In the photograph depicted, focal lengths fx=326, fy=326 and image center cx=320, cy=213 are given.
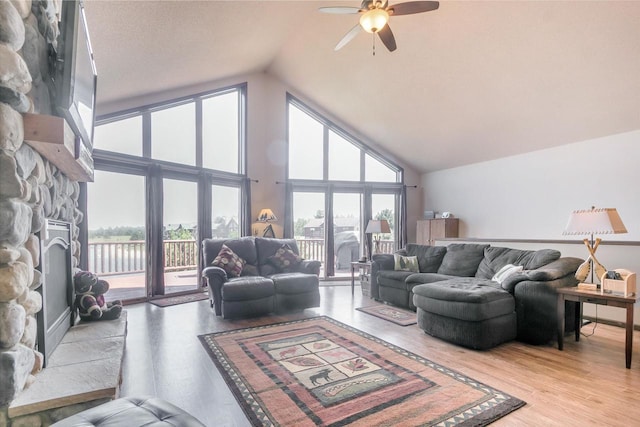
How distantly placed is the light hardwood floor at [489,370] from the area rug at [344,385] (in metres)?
0.12

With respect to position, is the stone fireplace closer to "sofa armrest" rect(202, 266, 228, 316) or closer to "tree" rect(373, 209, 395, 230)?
"sofa armrest" rect(202, 266, 228, 316)

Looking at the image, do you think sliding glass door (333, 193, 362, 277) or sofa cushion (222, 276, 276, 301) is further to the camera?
sliding glass door (333, 193, 362, 277)

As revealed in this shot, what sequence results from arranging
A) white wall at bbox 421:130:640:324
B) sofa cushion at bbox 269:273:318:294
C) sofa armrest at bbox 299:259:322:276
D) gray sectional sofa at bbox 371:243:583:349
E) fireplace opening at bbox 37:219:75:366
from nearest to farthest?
fireplace opening at bbox 37:219:75:366, gray sectional sofa at bbox 371:243:583:349, sofa cushion at bbox 269:273:318:294, white wall at bbox 421:130:640:324, sofa armrest at bbox 299:259:322:276

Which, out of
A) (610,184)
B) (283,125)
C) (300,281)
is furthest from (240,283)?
(610,184)

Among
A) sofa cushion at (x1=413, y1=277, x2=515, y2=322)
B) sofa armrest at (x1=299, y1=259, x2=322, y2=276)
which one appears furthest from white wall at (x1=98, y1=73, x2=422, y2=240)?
sofa cushion at (x1=413, y1=277, x2=515, y2=322)

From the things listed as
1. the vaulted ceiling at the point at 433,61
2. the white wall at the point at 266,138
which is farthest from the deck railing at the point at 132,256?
the vaulted ceiling at the point at 433,61

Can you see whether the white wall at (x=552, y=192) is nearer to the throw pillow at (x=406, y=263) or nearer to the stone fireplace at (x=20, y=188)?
the throw pillow at (x=406, y=263)

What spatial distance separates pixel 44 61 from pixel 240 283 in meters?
2.79

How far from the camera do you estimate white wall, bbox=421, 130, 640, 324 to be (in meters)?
4.37

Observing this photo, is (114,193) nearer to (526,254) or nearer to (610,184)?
Result: (526,254)

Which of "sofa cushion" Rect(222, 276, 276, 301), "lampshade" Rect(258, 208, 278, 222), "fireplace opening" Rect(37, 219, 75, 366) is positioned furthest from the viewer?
"lampshade" Rect(258, 208, 278, 222)

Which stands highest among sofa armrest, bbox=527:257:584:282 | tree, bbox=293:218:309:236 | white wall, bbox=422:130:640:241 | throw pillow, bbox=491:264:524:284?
white wall, bbox=422:130:640:241

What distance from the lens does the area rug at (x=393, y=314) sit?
12.7 feet

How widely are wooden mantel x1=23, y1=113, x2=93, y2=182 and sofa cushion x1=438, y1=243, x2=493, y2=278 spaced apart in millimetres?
4343
